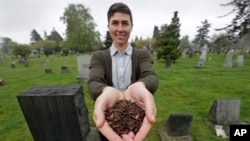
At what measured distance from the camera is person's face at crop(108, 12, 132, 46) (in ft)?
5.49

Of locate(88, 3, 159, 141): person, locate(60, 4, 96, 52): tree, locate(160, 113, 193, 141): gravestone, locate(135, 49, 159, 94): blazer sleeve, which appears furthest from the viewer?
locate(60, 4, 96, 52): tree

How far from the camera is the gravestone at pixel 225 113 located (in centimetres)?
531

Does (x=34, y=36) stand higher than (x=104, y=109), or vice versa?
(x=34, y=36)

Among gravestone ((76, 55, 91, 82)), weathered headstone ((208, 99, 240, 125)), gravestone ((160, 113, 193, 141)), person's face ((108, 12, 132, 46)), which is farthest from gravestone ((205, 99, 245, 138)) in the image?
gravestone ((76, 55, 91, 82))

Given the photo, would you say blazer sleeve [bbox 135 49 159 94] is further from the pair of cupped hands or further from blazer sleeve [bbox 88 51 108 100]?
blazer sleeve [bbox 88 51 108 100]

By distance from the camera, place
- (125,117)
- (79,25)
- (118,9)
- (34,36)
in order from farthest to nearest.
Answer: (34,36) < (79,25) < (118,9) < (125,117)

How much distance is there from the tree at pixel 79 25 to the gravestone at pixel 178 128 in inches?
1627

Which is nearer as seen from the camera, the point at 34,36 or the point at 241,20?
the point at 241,20

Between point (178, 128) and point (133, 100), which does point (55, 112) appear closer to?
point (133, 100)

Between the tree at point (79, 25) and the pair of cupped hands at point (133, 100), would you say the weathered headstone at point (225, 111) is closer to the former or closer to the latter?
the pair of cupped hands at point (133, 100)

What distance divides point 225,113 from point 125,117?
5.21 meters

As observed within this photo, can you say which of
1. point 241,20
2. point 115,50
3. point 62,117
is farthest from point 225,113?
point 241,20

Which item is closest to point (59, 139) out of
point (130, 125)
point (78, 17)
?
point (130, 125)

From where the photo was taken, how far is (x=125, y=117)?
130cm
